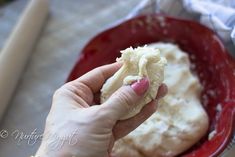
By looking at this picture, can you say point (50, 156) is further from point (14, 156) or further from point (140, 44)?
point (140, 44)

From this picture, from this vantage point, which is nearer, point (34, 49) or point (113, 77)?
point (113, 77)

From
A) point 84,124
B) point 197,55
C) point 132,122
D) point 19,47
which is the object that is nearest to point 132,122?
point 132,122

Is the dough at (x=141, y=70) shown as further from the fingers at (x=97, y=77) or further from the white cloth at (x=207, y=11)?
the white cloth at (x=207, y=11)

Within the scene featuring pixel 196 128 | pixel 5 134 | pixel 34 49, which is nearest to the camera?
pixel 196 128

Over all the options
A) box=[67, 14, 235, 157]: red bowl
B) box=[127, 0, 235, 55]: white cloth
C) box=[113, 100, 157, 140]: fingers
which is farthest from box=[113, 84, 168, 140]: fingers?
box=[127, 0, 235, 55]: white cloth

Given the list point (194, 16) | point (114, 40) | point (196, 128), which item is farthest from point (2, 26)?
point (196, 128)

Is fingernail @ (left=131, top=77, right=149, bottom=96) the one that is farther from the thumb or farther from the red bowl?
the red bowl
